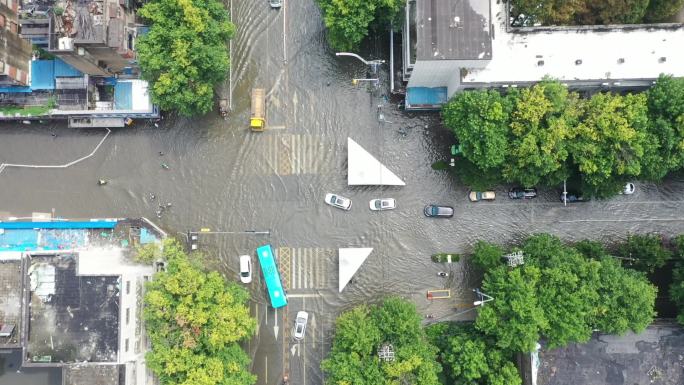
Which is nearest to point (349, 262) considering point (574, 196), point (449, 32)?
point (449, 32)

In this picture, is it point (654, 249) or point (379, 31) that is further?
point (379, 31)

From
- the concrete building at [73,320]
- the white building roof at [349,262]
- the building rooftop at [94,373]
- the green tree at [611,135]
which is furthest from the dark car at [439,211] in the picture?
the building rooftop at [94,373]

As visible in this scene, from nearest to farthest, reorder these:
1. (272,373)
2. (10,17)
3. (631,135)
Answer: (631,135) → (10,17) → (272,373)

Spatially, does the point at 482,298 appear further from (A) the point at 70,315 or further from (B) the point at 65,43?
(B) the point at 65,43

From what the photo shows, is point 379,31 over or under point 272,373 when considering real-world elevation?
over

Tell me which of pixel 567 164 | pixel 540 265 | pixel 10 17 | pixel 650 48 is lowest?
pixel 540 265

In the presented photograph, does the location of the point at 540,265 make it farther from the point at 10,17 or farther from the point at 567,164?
the point at 10,17

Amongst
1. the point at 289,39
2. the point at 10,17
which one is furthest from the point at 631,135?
the point at 10,17

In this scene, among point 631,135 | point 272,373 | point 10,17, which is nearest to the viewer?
point 631,135
